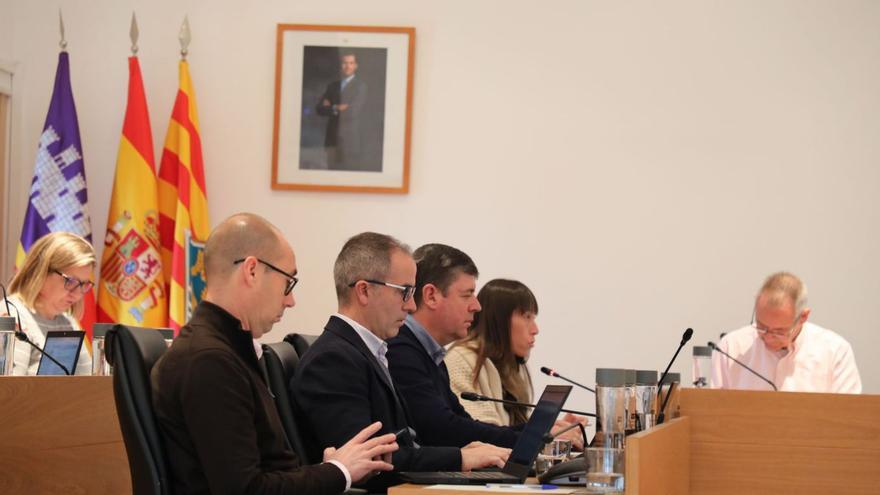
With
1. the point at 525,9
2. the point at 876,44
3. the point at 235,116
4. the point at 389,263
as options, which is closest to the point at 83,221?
the point at 235,116

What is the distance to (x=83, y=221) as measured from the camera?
5797mm

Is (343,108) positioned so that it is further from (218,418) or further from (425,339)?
(218,418)

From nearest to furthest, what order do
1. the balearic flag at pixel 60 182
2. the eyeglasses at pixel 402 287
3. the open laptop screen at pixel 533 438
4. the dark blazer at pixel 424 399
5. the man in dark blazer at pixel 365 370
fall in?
the open laptop screen at pixel 533 438 → the man in dark blazer at pixel 365 370 → the eyeglasses at pixel 402 287 → the dark blazer at pixel 424 399 → the balearic flag at pixel 60 182

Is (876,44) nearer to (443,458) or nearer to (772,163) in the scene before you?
(772,163)

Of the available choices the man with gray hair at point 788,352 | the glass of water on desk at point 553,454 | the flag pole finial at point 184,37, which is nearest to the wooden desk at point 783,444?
the glass of water on desk at point 553,454

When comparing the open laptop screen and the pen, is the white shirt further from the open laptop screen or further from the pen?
the pen

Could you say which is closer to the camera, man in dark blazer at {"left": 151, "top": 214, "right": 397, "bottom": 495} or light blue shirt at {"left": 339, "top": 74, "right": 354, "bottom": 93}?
man in dark blazer at {"left": 151, "top": 214, "right": 397, "bottom": 495}

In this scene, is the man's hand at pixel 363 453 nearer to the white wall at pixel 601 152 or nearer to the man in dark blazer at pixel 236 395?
the man in dark blazer at pixel 236 395

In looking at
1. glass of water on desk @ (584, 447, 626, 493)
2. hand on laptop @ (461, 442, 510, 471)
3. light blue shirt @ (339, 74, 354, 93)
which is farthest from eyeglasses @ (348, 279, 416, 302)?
light blue shirt @ (339, 74, 354, 93)

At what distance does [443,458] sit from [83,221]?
3.56m

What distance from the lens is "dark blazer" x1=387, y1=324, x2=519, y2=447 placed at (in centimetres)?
332

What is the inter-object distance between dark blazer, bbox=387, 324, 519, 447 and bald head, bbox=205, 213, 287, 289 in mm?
948

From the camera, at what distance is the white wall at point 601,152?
5.84 m

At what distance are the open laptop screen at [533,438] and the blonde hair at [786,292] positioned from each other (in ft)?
8.15
